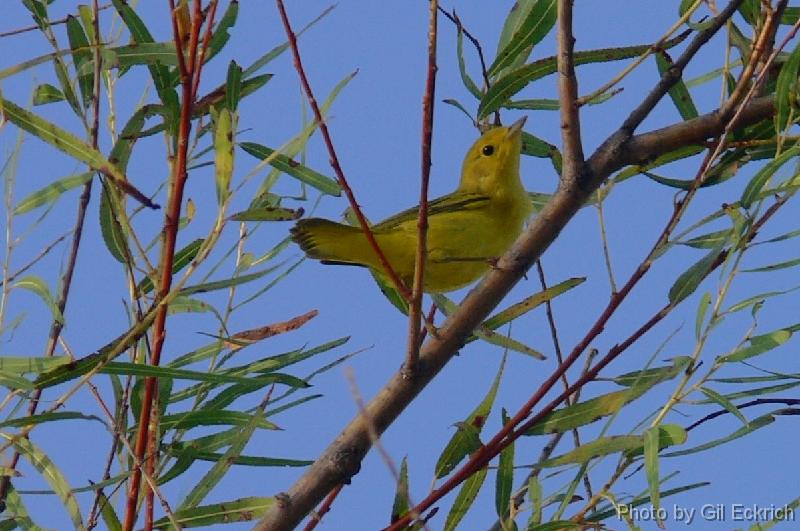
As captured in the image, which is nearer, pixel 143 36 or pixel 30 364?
pixel 30 364

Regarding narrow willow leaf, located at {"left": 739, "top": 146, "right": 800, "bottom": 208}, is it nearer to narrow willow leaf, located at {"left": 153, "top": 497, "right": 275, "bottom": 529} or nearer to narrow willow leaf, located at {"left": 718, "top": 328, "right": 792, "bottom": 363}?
narrow willow leaf, located at {"left": 718, "top": 328, "right": 792, "bottom": 363}

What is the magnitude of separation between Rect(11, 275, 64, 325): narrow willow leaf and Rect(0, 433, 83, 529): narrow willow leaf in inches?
11.1

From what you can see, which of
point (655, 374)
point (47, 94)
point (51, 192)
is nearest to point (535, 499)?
point (655, 374)

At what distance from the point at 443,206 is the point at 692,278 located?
5.16 feet

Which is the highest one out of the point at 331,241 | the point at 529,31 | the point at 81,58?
the point at 529,31

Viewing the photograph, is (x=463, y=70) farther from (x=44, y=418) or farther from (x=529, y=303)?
(x=44, y=418)

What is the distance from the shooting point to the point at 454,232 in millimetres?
3809

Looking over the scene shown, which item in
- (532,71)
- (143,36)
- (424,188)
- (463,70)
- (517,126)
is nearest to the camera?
(424,188)

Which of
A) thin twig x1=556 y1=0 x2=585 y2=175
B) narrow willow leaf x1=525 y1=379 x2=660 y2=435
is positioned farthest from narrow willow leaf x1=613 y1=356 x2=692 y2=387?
thin twig x1=556 y1=0 x2=585 y2=175

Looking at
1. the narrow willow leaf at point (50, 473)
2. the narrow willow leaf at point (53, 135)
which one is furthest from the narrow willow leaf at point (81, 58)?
the narrow willow leaf at point (50, 473)

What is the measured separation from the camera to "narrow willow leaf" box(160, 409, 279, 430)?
8.78ft

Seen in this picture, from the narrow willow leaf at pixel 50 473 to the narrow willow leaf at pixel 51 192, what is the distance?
0.49 m

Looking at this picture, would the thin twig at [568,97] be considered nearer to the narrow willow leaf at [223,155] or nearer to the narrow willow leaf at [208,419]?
the narrow willow leaf at [223,155]

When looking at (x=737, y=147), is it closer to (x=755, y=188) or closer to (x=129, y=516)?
(x=755, y=188)
